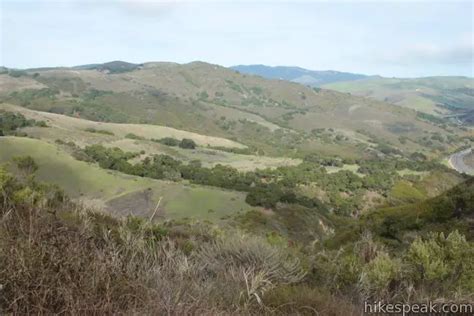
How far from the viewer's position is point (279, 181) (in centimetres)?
11262

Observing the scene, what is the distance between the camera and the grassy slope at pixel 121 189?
242 feet

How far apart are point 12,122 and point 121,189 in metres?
65.1

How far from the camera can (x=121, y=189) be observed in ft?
272

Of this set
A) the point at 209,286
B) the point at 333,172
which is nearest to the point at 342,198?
the point at 333,172

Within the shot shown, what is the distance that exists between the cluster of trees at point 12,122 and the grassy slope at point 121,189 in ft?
90.8

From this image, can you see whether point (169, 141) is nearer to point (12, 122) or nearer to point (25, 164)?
point (12, 122)

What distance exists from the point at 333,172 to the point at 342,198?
24.4 metres

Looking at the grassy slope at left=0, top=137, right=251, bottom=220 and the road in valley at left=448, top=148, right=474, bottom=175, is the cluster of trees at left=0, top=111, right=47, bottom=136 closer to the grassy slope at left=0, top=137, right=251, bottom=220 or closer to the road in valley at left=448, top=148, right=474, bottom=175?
the grassy slope at left=0, top=137, right=251, bottom=220

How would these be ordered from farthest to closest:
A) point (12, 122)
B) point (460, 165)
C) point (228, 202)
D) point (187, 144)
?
point (460, 165) → point (187, 144) → point (12, 122) → point (228, 202)

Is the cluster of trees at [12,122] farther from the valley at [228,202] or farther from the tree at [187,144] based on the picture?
the tree at [187,144]

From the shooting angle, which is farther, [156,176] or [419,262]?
[156,176]

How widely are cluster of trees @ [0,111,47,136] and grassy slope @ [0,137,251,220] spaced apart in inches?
1090

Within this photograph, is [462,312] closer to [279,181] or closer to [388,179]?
[279,181]

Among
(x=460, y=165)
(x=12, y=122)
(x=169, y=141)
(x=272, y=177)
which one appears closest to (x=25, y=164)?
(x=272, y=177)
